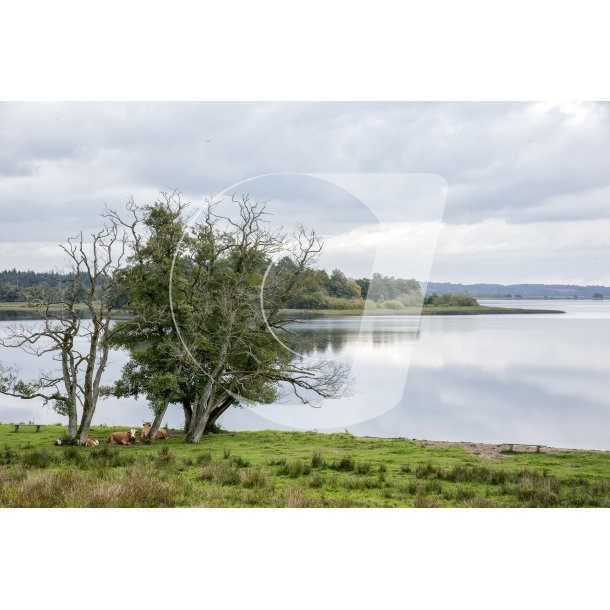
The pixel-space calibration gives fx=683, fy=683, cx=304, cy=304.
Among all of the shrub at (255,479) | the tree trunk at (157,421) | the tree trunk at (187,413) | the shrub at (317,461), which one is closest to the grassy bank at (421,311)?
the shrub at (317,461)

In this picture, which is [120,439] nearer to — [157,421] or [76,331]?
[157,421]

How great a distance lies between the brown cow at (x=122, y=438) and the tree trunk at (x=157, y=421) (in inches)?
9.4

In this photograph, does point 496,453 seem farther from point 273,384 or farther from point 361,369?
point 273,384

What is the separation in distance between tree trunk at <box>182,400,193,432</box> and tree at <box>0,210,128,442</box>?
3.30 ft

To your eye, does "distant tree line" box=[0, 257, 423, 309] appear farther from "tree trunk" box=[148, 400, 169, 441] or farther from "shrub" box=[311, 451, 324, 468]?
"tree trunk" box=[148, 400, 169, 441]

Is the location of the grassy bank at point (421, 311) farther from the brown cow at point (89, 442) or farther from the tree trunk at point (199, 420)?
the brown cow at point (89, 442)

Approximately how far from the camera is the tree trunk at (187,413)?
7.68 metres

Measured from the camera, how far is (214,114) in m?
6.82

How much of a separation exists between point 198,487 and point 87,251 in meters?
2.78

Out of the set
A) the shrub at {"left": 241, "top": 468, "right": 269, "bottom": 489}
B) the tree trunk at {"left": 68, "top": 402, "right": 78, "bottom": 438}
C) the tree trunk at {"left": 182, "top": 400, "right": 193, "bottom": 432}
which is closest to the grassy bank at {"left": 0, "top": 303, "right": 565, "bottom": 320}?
the shrub at {"left": 241, "top": 468, "right": 269, "bottom": 489}

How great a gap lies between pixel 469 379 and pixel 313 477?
69.7 inches

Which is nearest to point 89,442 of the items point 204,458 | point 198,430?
point 198,430

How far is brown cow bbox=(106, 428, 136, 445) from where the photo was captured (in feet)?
24.4

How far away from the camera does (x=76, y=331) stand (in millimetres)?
7684
